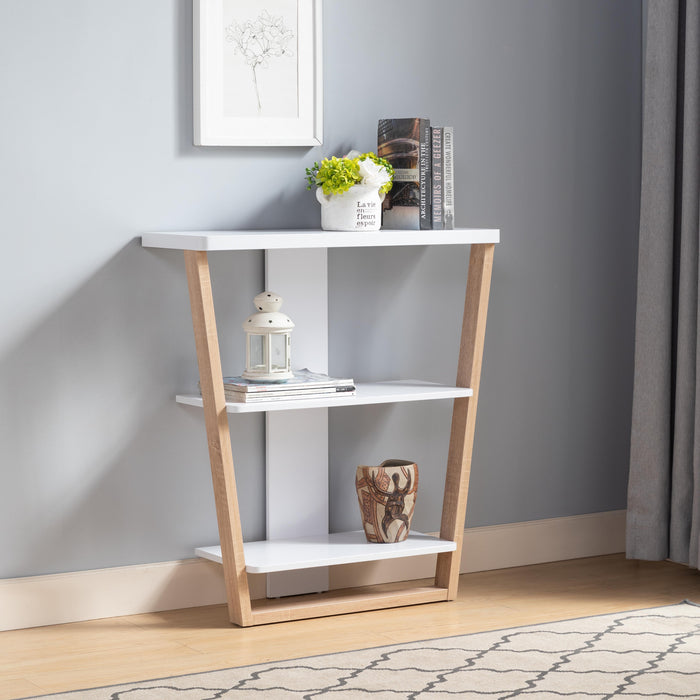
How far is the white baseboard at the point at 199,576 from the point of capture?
2514mm

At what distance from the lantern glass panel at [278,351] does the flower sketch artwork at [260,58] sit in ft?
1.73

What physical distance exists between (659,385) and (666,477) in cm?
24

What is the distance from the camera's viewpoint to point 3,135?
2436 mm

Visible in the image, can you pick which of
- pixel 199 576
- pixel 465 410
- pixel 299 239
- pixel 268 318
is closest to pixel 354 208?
pixel 299 239

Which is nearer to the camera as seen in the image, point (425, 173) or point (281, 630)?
point (281, 630)

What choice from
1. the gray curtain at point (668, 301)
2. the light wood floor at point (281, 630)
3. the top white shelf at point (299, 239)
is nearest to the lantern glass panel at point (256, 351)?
the top white shelf at point (299, 239)

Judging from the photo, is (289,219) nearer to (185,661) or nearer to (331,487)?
(331,487)

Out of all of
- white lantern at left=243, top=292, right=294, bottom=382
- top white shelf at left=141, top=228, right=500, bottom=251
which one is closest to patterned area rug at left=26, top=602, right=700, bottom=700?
white lantern at left=243, top=292, right=294, bottom=382

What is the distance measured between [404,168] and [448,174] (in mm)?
110

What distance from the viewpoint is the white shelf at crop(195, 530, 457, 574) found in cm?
251

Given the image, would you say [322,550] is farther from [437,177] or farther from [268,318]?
[437,177]

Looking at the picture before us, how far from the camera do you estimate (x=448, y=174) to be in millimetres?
2695

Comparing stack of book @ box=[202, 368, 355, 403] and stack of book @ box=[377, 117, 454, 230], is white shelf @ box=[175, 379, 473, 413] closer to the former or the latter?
stack of book @ box=[202, 368, 355, 403]

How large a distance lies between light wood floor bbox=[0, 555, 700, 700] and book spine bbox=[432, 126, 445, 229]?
0.90 metres
